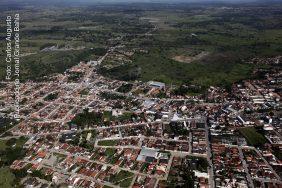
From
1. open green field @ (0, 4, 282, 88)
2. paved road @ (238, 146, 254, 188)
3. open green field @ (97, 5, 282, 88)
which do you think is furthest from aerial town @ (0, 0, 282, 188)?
open green field @ (0, 4, 282, 88)

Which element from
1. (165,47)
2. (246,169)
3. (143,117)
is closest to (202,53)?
(165,47)

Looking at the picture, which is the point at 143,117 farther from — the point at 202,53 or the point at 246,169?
the point at 202,53

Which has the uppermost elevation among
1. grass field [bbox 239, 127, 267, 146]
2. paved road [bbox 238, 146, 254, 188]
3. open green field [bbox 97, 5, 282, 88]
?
open green field [bbox 97, 5, 282, 88]

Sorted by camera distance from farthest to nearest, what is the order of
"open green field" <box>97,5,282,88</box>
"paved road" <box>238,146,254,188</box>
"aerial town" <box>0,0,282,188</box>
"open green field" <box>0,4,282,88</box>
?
"open green field" <box>0,4,282,88</box> → "open green field" <box>97,5,282,88</box> → "aerial town" <box>0,0,282,188</box> → "paved road" <box>238,146,254,188</box>

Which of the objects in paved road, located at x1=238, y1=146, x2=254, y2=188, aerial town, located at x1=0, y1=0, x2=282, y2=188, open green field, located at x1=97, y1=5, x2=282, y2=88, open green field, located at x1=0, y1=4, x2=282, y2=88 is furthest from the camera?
open green field, located at x1=0, y1=4, x2=282, y2=88

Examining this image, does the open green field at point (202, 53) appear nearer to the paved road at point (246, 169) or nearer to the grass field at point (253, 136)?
the grass field at point (253, 136)

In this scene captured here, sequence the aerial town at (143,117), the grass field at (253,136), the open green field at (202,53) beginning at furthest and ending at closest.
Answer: the open green field at (202,53) → the grass field at (253,136) → the aerial town at (143,117)

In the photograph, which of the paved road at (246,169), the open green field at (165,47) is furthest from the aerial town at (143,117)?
the open green field at (165,47)

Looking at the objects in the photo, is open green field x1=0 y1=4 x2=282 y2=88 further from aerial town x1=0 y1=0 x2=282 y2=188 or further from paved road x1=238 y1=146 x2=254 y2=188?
paved road x1=238 y1=146 x2=254 y2=188

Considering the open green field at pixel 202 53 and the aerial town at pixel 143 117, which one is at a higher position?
the open green field at pixel 202 53

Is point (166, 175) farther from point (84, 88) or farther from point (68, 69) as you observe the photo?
point (68, 69)

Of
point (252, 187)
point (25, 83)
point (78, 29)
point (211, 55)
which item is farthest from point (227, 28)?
point (252, 187)

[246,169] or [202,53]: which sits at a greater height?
[202,53]
